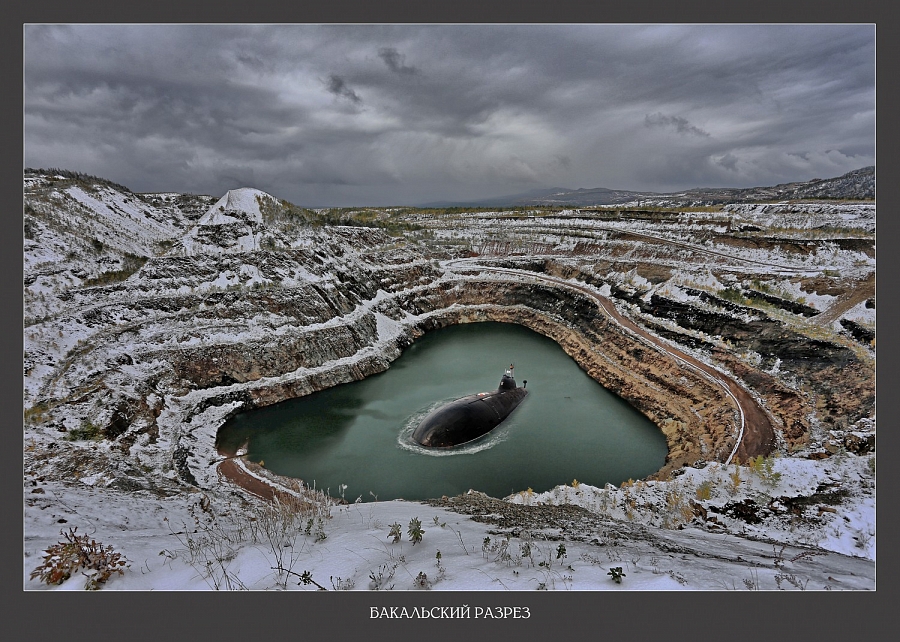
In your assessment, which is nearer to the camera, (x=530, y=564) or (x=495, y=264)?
(x=530, y=564)

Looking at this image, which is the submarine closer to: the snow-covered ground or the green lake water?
the green lake water

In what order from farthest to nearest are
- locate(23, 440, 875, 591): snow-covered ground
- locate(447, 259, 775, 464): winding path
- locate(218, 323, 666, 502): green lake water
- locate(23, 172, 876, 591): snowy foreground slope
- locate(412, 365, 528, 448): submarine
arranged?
locate(412, 365, 528, 448): submarine
locate(218, 323, 666, 502): green lake water
locate(447, 259, 775, 464): winding path
locate(23, 172, 876, 591): snowy foreground slope
locate(23, 440, 875, 591): snow-covered ground

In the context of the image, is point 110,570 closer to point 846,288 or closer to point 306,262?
point 306,262

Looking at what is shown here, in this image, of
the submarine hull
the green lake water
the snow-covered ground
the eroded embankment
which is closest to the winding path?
the eroded embankment

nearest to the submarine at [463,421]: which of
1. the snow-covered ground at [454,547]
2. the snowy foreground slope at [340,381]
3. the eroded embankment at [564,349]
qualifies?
the snowy foreground slope at [340,381]

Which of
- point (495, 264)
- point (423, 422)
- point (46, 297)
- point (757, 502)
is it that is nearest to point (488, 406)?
point (423, 422)

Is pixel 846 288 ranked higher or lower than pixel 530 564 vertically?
higher

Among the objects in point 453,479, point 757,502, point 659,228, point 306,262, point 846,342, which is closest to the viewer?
point 757,502
